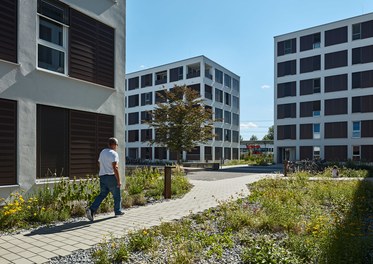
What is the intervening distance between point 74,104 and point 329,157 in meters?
36.4

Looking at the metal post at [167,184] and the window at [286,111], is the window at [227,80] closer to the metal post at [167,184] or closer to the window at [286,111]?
the window at [286,111]

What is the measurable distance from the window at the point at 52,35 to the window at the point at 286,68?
3836 cm

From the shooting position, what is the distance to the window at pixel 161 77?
5000 cm

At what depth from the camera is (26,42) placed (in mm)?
8109

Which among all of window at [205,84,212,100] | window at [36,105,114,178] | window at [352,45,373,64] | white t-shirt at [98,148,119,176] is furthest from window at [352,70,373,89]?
white t-shirt at [98,148,119,176]

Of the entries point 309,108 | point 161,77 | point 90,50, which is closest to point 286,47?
point 309,108

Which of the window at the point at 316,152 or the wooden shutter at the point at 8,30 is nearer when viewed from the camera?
the wooden shutter at the point at 8,30

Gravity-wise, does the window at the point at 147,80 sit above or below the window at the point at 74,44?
above

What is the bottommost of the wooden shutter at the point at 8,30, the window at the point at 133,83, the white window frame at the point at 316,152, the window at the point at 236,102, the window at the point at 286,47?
the white window frame at the point at 316,152

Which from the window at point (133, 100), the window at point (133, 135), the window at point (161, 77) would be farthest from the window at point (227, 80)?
the window at point (133, 135)

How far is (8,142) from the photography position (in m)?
7.61

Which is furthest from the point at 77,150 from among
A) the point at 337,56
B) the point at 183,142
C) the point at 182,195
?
the point at 337,56

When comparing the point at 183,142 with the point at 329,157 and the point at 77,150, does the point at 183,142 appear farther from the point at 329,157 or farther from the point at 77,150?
the point at 329,157

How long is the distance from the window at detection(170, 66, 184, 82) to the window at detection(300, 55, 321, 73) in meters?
17.1
